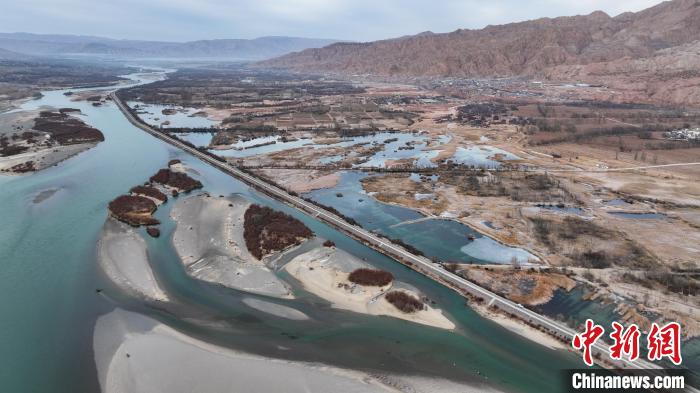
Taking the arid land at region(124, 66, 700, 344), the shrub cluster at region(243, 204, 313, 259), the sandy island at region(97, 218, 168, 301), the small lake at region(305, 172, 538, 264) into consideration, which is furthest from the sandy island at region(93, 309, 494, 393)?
the small lake at region(305, 172, 538, 264)

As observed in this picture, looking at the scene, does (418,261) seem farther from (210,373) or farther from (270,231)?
(210,373)

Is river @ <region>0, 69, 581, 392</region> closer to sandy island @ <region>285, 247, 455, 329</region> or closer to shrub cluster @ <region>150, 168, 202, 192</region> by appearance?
sandy island @ <region>285, 247, 455, 329</region>

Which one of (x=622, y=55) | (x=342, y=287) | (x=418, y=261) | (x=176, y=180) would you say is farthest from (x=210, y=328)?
(x=622, y=55)

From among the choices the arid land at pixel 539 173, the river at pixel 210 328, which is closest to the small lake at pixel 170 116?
the arid land at pixel 539 173

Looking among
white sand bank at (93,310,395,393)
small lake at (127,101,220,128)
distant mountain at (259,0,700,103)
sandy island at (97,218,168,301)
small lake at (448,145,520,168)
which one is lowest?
small lake at (127,101,220,128)

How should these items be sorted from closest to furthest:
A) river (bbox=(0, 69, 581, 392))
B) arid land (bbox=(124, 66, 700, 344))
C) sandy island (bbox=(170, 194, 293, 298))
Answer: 1. river (bbox=(0, 69, 581, 392))
2. sandy island (bbox=(170, 194, 293, 298))
3. arid land (bbox=(124, 66, 700, 344))

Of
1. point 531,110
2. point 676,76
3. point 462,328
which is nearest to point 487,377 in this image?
point 462,328
